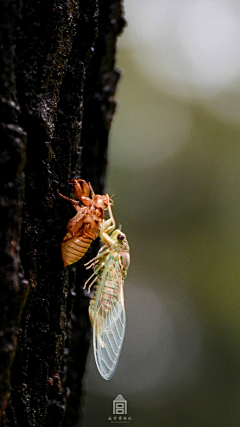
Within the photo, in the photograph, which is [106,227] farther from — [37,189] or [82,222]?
[37,189]

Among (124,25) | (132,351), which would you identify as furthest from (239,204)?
(124,25)

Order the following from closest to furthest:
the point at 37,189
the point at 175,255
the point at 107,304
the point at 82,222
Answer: the point at 37,189
the point at 82,222
the point at 107,304
the point at 175,255

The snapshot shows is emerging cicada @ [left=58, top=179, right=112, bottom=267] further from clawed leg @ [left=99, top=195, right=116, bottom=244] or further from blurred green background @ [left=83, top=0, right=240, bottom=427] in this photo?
blurred green background @ [left=83, top=0, right=240, bottom=427]

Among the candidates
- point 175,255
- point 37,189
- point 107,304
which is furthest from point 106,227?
point 175,255

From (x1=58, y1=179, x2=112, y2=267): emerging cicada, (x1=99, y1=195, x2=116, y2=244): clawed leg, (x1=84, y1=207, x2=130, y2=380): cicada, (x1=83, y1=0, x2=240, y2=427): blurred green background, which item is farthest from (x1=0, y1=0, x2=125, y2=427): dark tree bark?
(x1=83, y1=0, x2=240, y2=427): blurred green background

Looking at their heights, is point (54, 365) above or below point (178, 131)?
below

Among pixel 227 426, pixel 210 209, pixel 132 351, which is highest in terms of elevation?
pixel 210 209

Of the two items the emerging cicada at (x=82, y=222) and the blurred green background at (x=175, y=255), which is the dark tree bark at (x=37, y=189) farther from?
the blurred green background at (x=175, y=255)

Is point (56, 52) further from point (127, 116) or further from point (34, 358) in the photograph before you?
point (127, 116)
